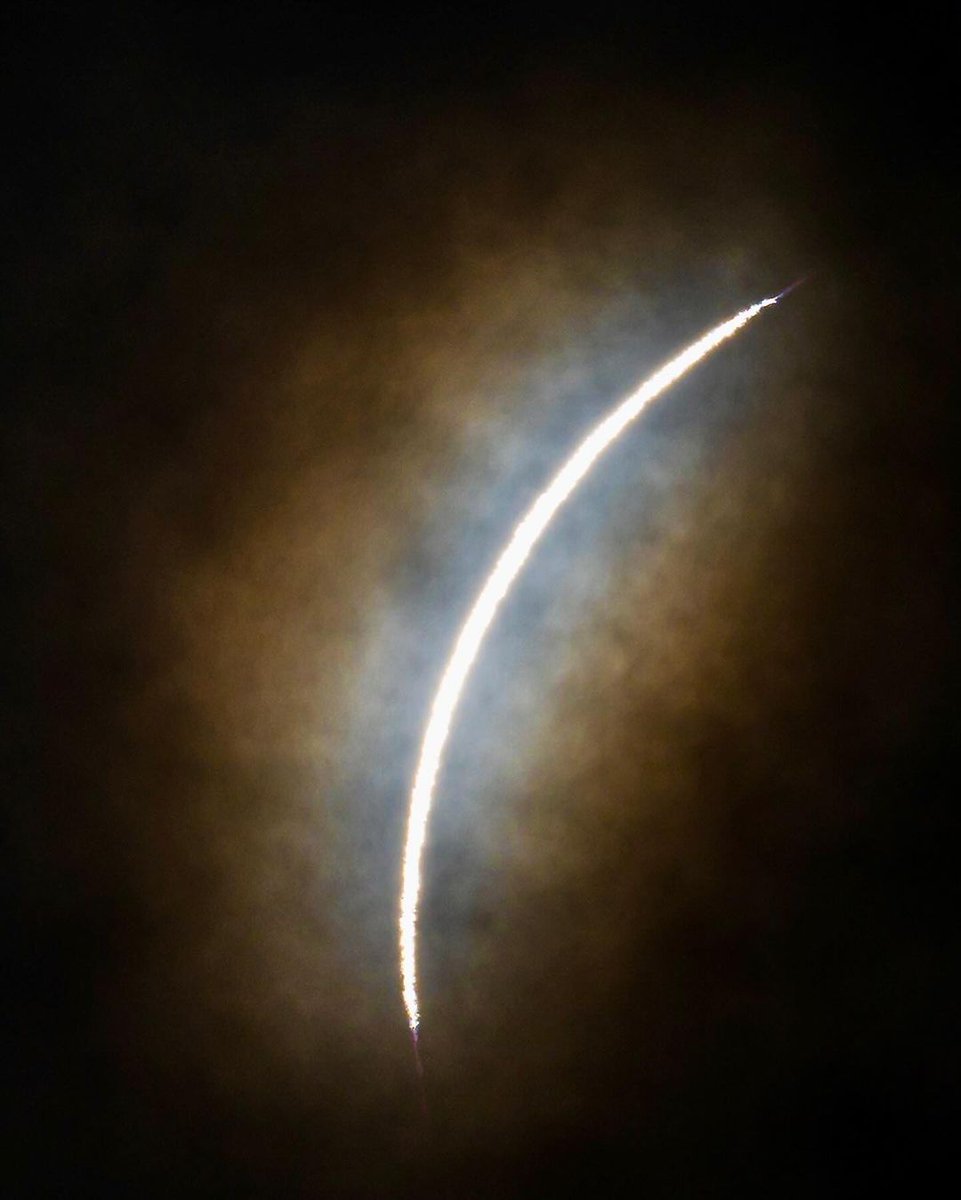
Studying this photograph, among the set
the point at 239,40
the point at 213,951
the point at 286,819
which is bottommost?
the point at 213,951

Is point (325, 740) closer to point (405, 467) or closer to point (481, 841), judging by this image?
point (481, 841)

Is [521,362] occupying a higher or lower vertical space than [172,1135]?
A: higher

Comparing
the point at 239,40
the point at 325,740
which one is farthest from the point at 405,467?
the point at 239,40
